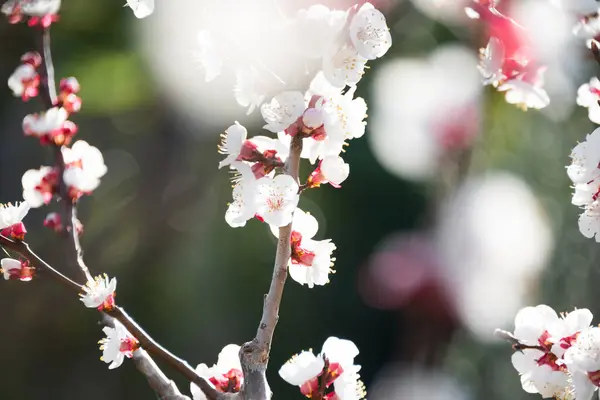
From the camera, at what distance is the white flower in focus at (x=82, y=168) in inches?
39.3

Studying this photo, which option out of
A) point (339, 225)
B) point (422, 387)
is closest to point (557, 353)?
point (422, 387)

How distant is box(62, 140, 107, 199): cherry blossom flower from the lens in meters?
1.00

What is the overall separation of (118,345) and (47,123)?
0.36 metres

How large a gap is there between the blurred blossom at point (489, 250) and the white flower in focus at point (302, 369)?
294cm

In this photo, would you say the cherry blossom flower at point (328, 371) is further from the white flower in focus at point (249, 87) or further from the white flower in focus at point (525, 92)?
the white flower in focus at point (525, 92)

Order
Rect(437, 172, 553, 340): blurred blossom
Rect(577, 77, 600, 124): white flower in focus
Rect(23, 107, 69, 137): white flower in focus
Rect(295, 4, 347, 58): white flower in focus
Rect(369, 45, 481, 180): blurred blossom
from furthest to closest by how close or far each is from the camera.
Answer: Rect(369, 45, 481, 180): blurred blossom → Rect(437, 172, 553, 340): blurred blossom → Rect(23, 107, 69, 137): white flower in focus → Rect(577, 77, 600, 124): white flower in focus → Rect(295, 4, 347, 58): white flower in focus

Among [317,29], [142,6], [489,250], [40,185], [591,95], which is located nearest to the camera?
[317,29]

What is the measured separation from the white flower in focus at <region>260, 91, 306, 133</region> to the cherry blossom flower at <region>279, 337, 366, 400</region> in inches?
9.3

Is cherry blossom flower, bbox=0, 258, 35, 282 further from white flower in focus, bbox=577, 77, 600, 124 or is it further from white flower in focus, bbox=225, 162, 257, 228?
white flower in focus, bbox=577, 77, 600, 124

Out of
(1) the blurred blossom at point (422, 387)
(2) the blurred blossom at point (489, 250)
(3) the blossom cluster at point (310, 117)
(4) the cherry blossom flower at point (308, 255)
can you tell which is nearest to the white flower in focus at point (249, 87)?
(3) the blossom cluster at point (310, 117)

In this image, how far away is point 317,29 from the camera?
69 centimetres

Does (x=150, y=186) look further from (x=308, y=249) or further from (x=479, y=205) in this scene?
(x=308, y=249)

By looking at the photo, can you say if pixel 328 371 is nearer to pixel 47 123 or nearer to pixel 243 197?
pixel 243 197

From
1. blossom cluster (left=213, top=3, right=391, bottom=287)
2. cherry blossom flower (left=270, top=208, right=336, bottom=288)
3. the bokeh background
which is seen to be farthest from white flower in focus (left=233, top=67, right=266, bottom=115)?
the bokeh background
